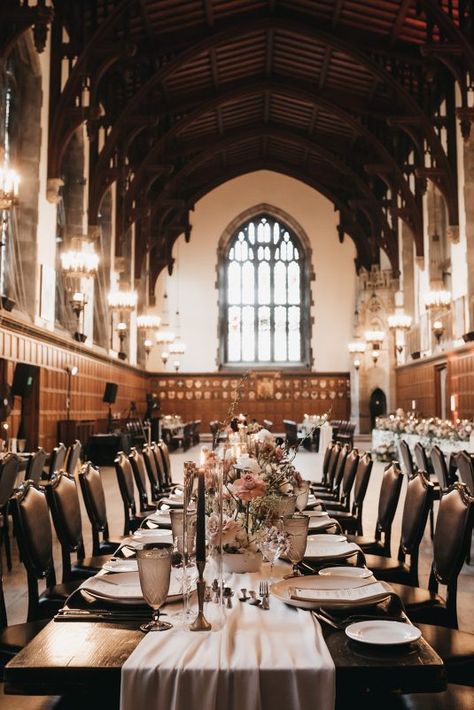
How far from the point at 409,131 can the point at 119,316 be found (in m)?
9.07

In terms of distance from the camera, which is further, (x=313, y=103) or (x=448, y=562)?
(x=313, y=103)

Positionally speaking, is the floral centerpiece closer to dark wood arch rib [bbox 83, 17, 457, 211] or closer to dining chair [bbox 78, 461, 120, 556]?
dining chair [bbox 78, 461, 120, 556]

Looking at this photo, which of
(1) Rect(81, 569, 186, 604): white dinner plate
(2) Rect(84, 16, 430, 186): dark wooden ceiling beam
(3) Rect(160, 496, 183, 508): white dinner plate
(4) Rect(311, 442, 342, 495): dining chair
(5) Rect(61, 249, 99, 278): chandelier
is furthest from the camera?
(2) Rect(84, 16, 430, 186): dark wooden ceiling beam

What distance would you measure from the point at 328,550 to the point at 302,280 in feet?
75.8

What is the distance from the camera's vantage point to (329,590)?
81.0 inches

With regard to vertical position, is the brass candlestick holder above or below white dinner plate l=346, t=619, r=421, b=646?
above

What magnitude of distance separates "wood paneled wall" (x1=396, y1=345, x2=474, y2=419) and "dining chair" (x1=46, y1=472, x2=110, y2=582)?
1167 cm

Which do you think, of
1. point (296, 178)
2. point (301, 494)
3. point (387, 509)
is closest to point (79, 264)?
point (387, 509)

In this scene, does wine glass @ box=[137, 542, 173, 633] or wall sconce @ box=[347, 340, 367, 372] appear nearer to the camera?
wine glass @ box=[137, 542, 173, 633]

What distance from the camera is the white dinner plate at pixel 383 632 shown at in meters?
1.66

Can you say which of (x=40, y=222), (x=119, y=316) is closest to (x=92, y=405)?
(x=119, y=316)

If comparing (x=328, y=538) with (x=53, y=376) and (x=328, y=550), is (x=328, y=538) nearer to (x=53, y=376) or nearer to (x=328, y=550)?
(x=328, y=550)

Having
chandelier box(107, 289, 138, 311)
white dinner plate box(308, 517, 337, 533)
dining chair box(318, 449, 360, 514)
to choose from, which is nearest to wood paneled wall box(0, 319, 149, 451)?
chandelier box(107, 289, 138, 311)

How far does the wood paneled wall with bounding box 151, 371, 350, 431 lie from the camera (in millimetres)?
24406
